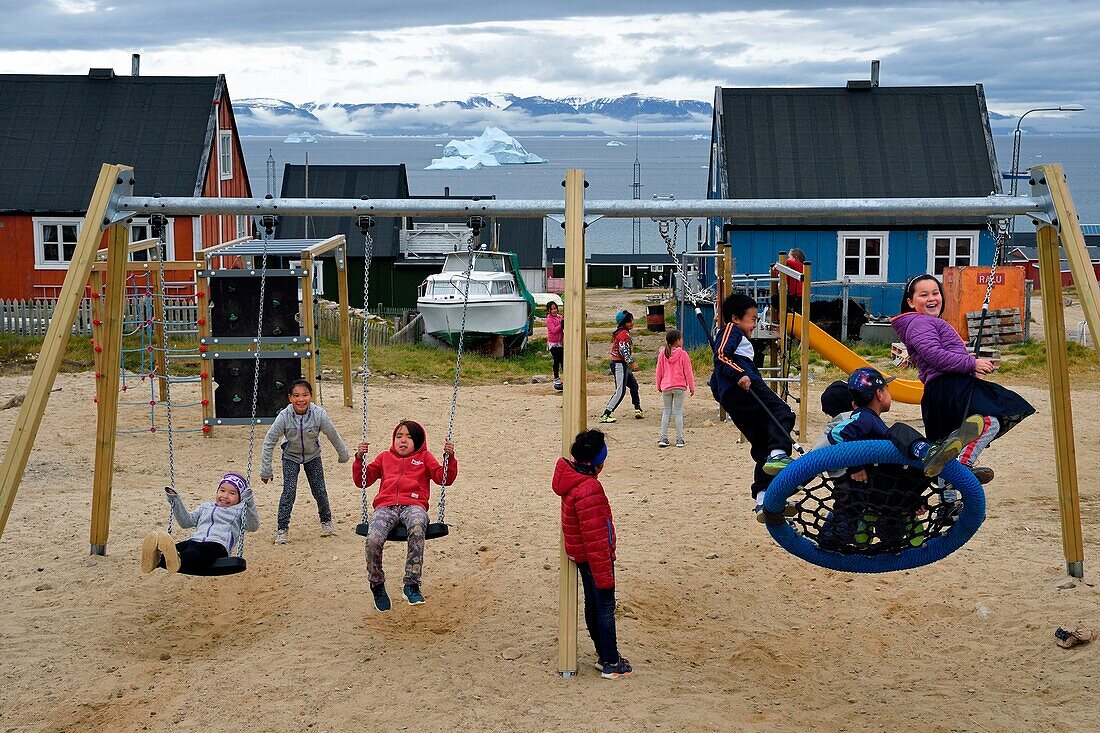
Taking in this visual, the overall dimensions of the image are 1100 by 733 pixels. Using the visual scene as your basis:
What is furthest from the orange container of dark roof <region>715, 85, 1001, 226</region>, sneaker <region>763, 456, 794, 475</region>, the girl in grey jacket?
sneaker <region>763, 456, 794, 475</region>

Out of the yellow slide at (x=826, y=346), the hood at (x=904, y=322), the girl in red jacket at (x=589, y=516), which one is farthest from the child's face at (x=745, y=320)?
the yellow slide at (x=826, y=346)

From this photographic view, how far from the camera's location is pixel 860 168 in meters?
30.0

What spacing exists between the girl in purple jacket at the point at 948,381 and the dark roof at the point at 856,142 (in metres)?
22.2

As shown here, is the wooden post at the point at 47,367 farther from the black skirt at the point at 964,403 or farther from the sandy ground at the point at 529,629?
the black skirt at the point at 964,403

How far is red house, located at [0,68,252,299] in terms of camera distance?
94.6 ft

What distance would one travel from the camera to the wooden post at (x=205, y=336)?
45.9ft

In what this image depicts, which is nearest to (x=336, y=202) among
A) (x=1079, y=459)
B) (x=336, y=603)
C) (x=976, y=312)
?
(x=336, y=603)

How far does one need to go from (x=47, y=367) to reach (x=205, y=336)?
641 centimetres

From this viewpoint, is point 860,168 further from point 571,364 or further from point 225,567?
point 225,567

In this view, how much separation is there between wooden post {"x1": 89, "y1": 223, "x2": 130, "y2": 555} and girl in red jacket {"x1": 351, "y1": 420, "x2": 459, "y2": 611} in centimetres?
238

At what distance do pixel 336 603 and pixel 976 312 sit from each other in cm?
1776

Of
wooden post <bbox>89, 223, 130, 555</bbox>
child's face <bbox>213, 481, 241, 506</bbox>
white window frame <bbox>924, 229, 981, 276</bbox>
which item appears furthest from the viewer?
white window frame <bbox>924, 229, 981, 276</bbox>

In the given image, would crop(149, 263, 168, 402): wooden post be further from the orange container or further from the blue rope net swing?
the orange container

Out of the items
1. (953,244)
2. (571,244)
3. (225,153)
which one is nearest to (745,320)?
(571,244)
